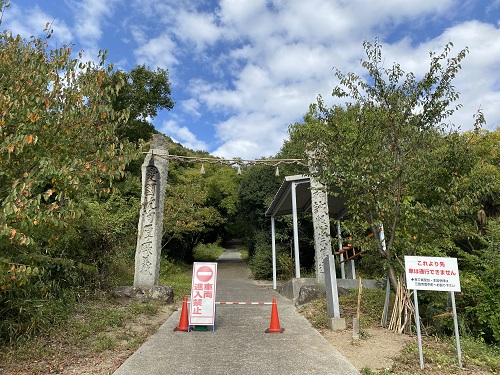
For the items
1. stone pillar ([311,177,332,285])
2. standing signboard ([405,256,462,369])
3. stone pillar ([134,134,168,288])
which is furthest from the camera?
stone pillar ([311,177,332,285])

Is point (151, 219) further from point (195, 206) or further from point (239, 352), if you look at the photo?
point (195, 206)

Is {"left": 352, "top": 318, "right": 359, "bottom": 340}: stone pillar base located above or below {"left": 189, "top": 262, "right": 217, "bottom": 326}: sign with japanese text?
below

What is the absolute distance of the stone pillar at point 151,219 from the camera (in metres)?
9.30

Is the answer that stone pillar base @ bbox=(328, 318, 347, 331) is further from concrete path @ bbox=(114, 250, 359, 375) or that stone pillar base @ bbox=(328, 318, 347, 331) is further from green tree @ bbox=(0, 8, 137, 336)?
green tree @ bbox=(0, 8, 137, 336)

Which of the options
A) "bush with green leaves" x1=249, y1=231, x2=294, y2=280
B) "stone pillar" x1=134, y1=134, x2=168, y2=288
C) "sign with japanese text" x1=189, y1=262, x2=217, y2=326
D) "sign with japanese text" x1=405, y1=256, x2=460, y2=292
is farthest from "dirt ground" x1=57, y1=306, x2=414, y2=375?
"bush with green leaves" x1=249, y1=231, x2=294, y2=280

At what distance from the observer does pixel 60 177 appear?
12.9ft

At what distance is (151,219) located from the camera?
9.65 m

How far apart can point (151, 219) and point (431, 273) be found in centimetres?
711

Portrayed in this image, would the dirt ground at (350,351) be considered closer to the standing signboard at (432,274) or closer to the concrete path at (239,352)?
the concrete path at (239,352)

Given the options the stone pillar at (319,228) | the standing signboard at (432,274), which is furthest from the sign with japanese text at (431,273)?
the stone pillar at (319,228)

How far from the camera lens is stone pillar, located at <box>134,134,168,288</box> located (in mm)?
9297

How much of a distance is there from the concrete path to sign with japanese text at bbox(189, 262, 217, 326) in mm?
249

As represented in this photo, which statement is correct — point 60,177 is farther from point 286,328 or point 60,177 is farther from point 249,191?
point 249,191

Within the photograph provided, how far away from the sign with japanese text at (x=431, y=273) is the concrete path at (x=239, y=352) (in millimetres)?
1477
